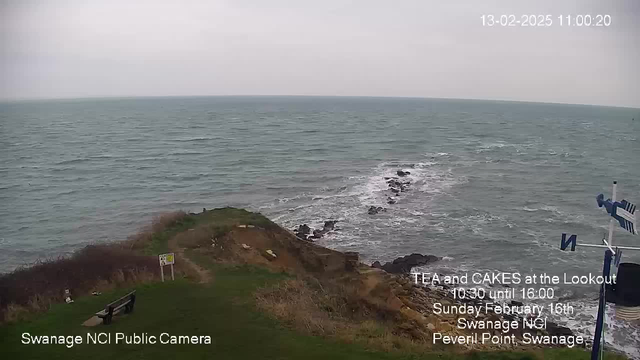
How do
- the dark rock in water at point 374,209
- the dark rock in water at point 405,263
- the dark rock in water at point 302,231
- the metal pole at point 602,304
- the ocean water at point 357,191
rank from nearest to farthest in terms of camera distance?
the metal pole at point 602,304
the dark rock in water at point 405,263
the ocean water at point 357,191
the dark rock in water at point 302,231
the dark rock in water at point 374,209

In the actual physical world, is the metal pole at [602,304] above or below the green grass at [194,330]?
above

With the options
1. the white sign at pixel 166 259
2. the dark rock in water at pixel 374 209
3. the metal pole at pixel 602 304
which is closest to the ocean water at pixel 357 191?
the metal pole at pixel 602 304

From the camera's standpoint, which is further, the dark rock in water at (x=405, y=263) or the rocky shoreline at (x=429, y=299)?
the dark rock in water at (x=405, y=263)

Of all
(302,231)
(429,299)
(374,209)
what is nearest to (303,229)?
(302,231)

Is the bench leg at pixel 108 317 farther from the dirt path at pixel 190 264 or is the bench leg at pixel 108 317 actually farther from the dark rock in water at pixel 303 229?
the dark rock in water at pixel 303 229

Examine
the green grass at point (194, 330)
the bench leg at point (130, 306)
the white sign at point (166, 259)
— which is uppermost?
the white sign at point (166, 259)

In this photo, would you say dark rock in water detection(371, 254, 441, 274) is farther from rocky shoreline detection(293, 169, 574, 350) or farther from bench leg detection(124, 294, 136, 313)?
bench leg detection(124, 294, 136, 313)

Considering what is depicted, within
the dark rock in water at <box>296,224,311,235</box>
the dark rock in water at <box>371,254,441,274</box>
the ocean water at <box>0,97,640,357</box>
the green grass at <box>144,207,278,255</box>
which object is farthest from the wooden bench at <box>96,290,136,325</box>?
the dark rock in water at <box>296,224,311,235</box>
